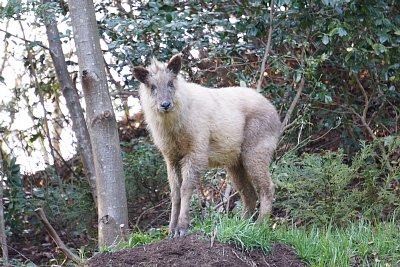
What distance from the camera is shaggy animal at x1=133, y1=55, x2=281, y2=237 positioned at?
725cm

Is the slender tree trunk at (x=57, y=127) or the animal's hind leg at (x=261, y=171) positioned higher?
the slender tree trunk at (x=57, y=127)

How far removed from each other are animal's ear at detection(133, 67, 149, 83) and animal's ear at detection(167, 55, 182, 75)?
0.79 ft

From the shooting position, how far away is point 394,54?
376 inches

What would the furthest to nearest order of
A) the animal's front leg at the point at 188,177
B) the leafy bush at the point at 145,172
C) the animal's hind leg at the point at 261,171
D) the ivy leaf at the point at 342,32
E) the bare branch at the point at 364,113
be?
the leafy bush at the point at 145,172 < the bare branch at the point at 364,113 < the ivy leaf at the point at 342,32 < the animal's hind leg at the point at 261,171 < the animal's front leg at the point at 188,177

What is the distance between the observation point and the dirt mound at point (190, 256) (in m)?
6.11

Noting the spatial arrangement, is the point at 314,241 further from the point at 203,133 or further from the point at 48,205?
the point at 48,205

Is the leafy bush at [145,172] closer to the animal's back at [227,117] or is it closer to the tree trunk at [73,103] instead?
the tree trunk at [73,103]

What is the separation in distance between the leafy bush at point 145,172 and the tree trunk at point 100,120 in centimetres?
327

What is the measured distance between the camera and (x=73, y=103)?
10.7 metres

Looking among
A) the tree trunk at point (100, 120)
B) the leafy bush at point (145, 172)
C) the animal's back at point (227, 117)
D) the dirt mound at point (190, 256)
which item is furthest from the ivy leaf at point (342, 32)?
the leafy bush at point (145, 172)

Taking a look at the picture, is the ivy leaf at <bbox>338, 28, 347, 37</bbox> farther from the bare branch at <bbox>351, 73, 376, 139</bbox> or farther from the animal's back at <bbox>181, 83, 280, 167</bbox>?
the bare branch at <bbox>351, 73, 376, 139</bbox>

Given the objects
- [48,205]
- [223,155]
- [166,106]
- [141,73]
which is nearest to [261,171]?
[223,155]

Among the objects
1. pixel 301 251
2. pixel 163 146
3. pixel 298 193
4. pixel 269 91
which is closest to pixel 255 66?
pixel 269 91

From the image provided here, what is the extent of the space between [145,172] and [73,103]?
4.74ft
